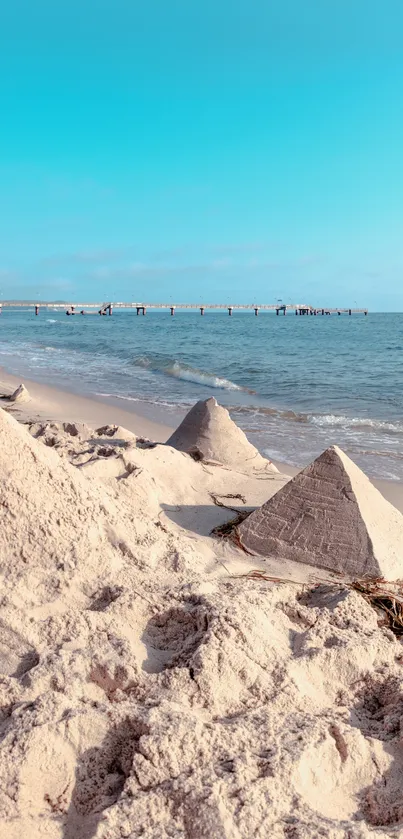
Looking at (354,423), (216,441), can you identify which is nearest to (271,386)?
(354,423)

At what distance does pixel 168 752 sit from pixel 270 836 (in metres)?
0.39

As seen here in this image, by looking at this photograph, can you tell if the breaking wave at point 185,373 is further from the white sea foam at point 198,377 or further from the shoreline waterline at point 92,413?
the shoreline waterline at point 92,413

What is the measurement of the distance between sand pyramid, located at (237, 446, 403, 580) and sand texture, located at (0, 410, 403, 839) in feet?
0.79

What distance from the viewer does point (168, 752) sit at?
1991 millimetres

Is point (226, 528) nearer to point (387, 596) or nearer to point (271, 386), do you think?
point (387, 596)

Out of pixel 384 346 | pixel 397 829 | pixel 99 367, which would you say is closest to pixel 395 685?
pixel 397 829

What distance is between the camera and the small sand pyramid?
6.47m

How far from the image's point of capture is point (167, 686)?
2359mm

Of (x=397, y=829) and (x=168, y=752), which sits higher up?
(x=168, y=752)

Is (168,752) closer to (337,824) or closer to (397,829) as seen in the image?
(337,824)

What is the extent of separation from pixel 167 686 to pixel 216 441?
4.29 metres

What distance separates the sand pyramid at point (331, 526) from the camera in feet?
12.9

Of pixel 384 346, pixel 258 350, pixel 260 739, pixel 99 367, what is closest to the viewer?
pixel 260 739

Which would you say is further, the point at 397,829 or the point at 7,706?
the point at 7,706
